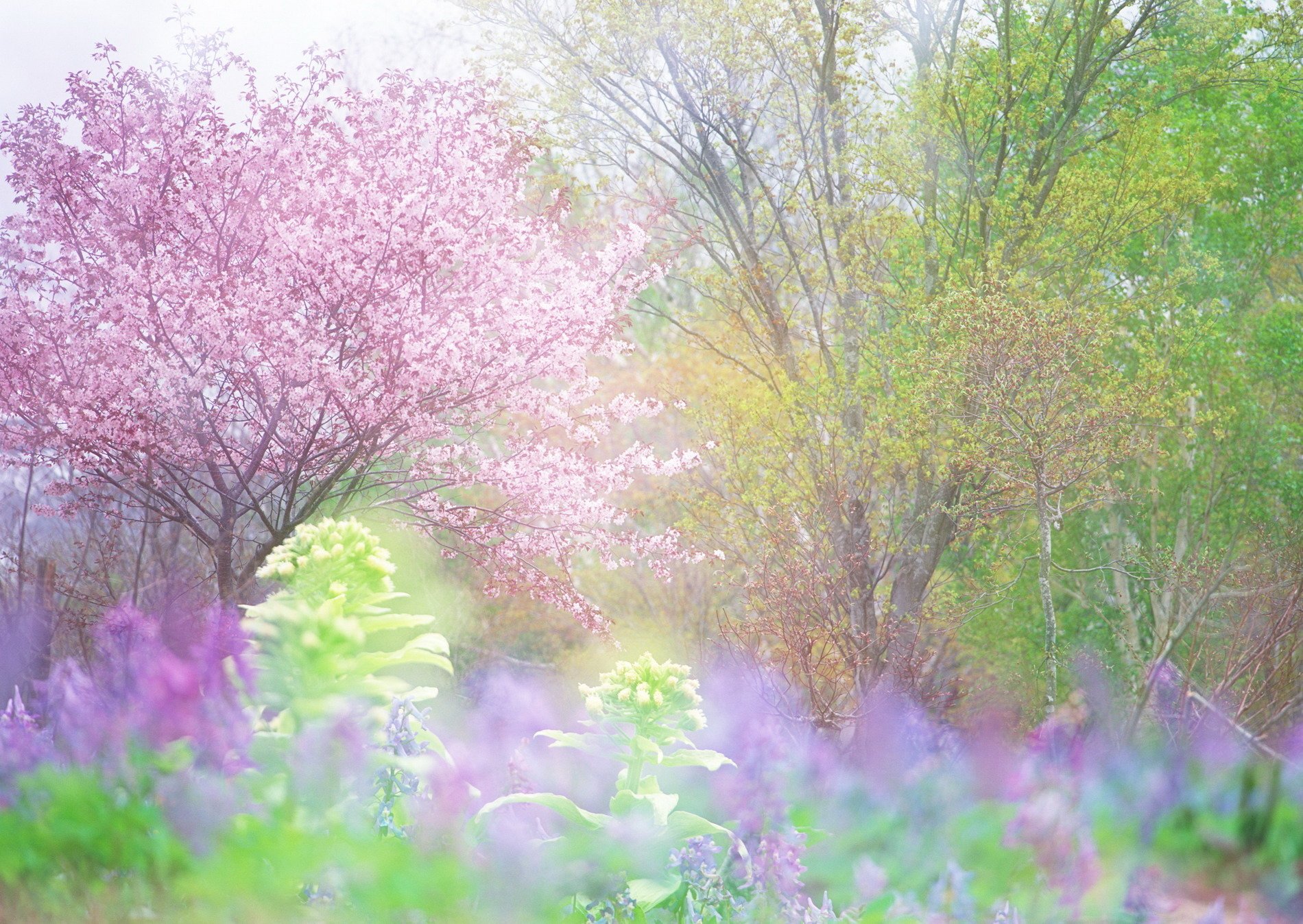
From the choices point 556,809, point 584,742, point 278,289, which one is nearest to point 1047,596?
point 278,289

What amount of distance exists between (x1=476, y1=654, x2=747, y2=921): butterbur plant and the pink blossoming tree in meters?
2.70

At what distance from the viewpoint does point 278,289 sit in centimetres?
464

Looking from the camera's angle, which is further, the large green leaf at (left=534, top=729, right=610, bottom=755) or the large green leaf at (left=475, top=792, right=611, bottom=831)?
the large green leaf at (left=534, top=729, right=610, bottom=755)

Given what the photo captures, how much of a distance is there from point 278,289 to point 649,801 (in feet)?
10.9

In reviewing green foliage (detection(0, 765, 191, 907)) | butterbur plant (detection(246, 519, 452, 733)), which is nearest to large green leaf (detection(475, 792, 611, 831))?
butterbur plant (detection(246, 519, 452, 733))

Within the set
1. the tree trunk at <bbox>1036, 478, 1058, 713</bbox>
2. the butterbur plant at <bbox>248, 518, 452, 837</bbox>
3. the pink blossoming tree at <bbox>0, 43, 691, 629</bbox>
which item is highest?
the pink blossoming tree at <bbox>0, 43, 691, 629</bbox>

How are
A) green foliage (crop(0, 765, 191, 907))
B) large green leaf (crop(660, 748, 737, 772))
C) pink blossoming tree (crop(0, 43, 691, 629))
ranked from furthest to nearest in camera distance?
pink blossoming tree (crop(0, 43, 691, 629))
large green leaf (crop(660, 748, 737, 772))
green foliage (crop(0, 765, 191, 907))

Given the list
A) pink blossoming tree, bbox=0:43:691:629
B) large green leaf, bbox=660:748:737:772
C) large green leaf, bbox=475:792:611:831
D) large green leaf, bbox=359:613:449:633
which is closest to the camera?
large green leaf, bbox=359:613:449:633

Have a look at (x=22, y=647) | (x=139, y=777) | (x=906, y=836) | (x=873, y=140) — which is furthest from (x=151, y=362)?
(x=873, y=140)

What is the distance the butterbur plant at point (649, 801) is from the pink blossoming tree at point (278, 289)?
2.70 meters

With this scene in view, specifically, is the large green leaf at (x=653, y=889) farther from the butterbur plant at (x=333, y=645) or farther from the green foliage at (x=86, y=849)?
the green foliage at (x=86, y=849)

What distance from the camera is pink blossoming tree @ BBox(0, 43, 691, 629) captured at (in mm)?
4629

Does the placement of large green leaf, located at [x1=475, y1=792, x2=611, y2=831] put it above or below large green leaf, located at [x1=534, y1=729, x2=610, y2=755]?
below

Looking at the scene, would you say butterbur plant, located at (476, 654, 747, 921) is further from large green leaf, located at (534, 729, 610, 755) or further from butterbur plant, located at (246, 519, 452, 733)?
butterbur plant, located at (246, 519, 452, 733)
